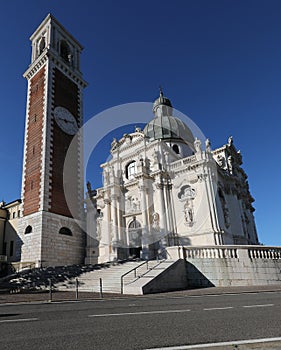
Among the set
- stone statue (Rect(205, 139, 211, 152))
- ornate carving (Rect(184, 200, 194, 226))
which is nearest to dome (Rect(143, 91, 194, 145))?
stone statue (Rect(205, 139, 211, 152))

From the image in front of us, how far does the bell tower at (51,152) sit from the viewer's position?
24406 millimetres

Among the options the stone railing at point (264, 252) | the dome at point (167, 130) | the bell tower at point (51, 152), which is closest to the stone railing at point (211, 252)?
the stone railing at point (264, 252)

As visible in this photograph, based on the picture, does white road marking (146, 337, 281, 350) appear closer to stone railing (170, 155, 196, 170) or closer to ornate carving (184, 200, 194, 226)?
ornate carving (184, 200, 194, 226)

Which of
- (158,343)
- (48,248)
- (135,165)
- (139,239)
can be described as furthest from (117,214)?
(158,343)

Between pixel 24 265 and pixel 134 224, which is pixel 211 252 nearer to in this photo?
pixel 134 224

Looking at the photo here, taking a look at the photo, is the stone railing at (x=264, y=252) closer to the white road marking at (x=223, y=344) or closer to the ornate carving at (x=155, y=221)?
the white road marking at (x=223, y=344)

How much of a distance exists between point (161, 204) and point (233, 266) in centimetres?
1478

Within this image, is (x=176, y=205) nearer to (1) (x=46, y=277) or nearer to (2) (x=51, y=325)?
(1) (x=46, y=277)

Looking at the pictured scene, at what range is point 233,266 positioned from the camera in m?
16.1

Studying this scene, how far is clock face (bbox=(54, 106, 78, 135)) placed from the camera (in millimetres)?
29172

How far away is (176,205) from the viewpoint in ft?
100

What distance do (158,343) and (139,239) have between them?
27590mm

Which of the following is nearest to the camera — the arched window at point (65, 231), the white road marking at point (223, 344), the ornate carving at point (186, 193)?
the white road marking at point (223, 344)

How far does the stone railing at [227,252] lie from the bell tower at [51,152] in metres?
12.8
